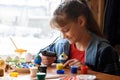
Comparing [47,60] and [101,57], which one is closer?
[101,57]

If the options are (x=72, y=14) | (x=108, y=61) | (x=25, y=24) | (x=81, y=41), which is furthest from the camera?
(x=25, y=24)

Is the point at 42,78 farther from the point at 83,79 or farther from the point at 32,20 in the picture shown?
the point at 32,20

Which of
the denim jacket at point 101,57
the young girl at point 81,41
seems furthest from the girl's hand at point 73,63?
the denim jacket at point 101,57

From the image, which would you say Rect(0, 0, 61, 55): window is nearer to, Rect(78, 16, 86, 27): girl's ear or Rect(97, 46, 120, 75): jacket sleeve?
Rect(78, 16, 86, 27): girl's ear

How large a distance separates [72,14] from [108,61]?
439 millimetres

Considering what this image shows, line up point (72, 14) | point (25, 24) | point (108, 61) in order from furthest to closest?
point (25, 24), point (72, 14), point (108, 61)

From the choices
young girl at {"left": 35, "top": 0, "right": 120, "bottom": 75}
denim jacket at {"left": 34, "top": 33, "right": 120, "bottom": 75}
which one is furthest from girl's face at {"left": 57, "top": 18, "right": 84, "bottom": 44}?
denim jacket at {"left": 34, "top": 33, "right": 120, "bottom": 75}

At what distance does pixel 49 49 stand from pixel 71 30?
371 mm

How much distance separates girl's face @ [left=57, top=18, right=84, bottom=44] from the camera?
194cm

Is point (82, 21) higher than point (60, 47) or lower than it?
higher

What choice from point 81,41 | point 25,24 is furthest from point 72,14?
point 25,24

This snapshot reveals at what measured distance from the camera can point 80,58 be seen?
208 centimetres

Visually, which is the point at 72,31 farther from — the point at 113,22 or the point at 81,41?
the point at 113,22

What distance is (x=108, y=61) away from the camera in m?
1.87
